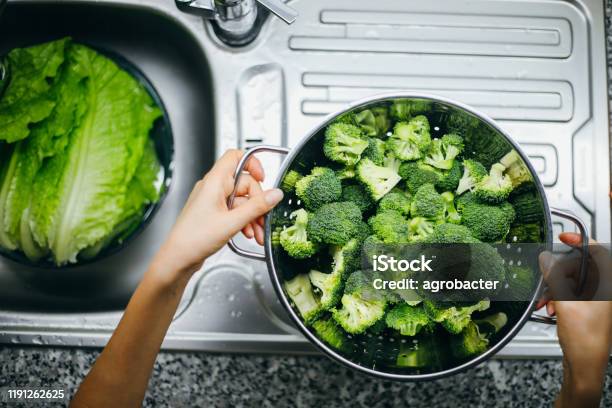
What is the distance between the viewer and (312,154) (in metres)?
0.93

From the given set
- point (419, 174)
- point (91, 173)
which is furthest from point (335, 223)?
point (91, 173)

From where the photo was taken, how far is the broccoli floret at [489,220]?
93 cm

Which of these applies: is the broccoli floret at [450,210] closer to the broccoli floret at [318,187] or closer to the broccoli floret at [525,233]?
the broccoli floret at [525,233]

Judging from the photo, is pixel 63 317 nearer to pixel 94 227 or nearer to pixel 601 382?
pixel 94 227

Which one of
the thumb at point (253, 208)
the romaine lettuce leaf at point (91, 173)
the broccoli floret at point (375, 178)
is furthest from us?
the romaine lettuce leaf at point (91, 173)

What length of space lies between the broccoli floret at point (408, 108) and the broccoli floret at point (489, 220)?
196 millimetres

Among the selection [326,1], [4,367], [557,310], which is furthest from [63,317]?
[557,310]

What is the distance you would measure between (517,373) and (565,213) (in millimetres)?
386

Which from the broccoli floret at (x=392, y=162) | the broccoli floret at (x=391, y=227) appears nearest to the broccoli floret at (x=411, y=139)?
the broccoli floret at (x=392, y=162)

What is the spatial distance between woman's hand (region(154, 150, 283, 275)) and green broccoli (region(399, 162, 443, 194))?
10.0 inches

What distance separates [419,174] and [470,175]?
9 cm

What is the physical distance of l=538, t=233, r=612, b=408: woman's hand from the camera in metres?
0.96

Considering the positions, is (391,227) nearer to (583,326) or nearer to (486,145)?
(486,145)

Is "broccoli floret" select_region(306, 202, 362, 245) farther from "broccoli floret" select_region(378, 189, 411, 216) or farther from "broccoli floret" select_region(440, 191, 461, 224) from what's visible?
"broccoli floret" select_region(440, 191, 461, 224)
